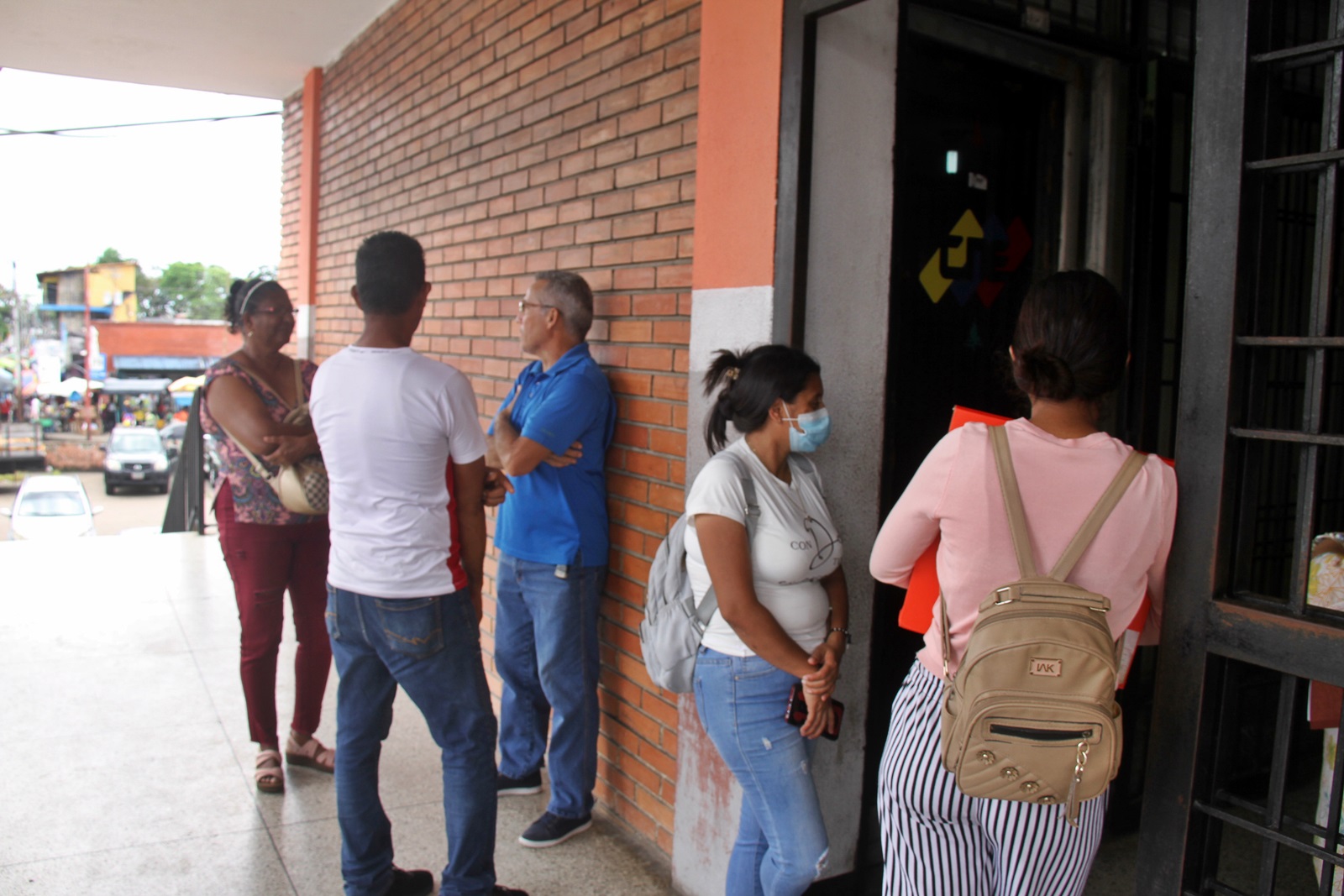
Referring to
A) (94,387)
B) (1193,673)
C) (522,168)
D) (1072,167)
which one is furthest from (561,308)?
(94,387)

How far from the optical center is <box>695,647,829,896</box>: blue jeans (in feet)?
7.43

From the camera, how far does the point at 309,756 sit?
3955mm

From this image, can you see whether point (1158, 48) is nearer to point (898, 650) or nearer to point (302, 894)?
point (898, 650)

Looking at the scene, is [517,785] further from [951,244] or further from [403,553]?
[951,244]

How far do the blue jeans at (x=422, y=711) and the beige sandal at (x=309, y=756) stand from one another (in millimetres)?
1187

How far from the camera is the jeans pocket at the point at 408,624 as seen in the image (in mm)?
2598

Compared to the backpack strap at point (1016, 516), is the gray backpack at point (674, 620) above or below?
below

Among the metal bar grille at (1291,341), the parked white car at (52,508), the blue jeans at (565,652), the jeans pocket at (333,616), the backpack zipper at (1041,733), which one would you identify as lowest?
the parked white car at (52,508)

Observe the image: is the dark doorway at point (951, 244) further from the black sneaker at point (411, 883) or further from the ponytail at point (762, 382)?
the black sneaker at point (411, 883)

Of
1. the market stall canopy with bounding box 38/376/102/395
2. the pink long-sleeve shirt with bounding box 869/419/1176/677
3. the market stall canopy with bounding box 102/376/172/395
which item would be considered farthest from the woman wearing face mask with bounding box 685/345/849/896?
the market stall canopy with bounding box 38/376/102/395

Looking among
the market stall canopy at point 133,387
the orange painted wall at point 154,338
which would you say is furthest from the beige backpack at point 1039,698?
the market stall canopy at point 133,387

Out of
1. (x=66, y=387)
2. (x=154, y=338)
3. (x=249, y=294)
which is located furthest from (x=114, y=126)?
(x=66, y=387)

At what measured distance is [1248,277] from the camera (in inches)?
67.5

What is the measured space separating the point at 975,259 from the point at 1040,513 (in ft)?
5.86
